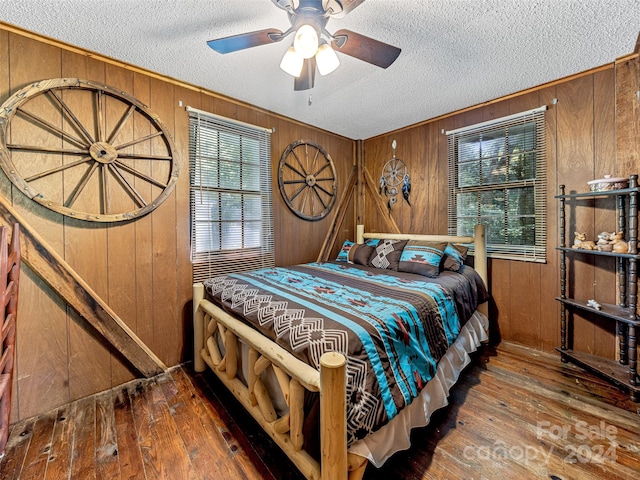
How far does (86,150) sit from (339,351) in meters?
2.25

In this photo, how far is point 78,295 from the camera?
193cm

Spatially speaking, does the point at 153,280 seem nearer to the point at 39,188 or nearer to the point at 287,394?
the point at 39,188

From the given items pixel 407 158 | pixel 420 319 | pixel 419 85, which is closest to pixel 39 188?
pixel 420 319

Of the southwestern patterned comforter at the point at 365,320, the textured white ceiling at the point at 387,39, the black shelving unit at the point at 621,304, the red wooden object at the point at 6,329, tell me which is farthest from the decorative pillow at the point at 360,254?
the red wooden object at the point at 6,329

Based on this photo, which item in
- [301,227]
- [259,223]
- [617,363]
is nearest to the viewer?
[617,363]

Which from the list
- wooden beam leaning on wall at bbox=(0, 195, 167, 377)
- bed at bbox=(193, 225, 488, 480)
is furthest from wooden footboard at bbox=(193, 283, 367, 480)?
wooden beam leaning on wall at bbox=(0, 195, 167, 377)

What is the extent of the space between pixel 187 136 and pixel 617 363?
409cm

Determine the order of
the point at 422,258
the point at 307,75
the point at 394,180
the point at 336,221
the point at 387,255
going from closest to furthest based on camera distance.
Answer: the point at 307,75
the point at 422,258
the point at 387,255
the point at 394,180
the point at 336,221

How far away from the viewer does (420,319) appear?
1695mm

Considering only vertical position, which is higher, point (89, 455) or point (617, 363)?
point (617, 363)

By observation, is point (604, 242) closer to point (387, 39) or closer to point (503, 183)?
point (503, 183)

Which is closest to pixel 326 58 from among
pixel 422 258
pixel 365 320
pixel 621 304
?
pixel 365 320

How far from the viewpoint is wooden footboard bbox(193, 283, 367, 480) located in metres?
1.09

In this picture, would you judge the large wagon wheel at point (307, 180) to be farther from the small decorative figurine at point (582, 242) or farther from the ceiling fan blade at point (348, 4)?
the small decorative figurine at point (582, 242)
